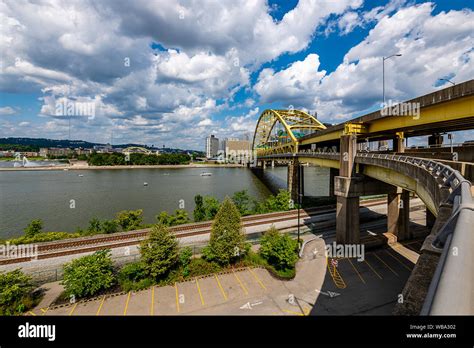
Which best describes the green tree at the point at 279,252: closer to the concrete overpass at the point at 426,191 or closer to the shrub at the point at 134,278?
the concrete overpass at the point at 426,191

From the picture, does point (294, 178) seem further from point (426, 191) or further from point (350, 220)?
point (426, 191)

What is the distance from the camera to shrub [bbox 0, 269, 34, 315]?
9742 millimetres

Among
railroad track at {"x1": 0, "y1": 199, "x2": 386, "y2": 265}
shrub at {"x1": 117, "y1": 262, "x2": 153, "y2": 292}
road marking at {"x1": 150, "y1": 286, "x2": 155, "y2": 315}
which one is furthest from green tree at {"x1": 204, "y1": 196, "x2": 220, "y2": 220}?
road marking at {"x1": 150, "y1": 286, "x2": 155, "y2": 315}

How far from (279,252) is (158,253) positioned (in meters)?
7.10

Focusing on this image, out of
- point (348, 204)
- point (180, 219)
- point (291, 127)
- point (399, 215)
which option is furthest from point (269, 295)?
point (291, 127)

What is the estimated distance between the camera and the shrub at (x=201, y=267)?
1306 cm

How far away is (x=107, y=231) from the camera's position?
64.0ft

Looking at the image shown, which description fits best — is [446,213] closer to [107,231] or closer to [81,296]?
[81,296]

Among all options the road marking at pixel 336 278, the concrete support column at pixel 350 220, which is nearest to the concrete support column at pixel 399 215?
the concrete support column at pixel 350 220

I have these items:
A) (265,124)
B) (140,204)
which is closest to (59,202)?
(140,204)

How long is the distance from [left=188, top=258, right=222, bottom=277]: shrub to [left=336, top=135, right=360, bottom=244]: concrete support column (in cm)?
1000

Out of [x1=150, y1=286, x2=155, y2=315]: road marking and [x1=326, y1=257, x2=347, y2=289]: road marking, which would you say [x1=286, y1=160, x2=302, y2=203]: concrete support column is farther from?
[x1=150, y1=286, x2=155, y2=315]: road marking
